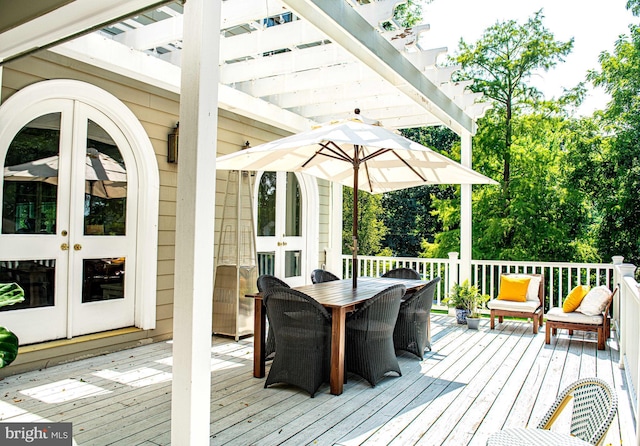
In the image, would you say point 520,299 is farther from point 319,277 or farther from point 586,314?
point 319,277

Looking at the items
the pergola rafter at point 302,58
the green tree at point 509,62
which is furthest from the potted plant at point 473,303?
the green tree at point 509,62

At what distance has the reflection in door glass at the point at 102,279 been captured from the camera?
4828 mm

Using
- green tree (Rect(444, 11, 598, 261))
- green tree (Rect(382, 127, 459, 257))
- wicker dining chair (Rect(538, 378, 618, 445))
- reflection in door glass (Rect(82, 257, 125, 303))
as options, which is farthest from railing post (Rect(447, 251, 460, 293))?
green tree (Rect(382, 127, 459, 257))

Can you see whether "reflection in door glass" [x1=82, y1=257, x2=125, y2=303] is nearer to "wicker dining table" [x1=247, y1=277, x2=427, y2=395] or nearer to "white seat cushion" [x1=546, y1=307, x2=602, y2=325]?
"wicker dining table" [x1=247, y1=277, x2=427, y2=395]

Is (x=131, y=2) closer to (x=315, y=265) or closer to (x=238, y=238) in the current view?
(x=238, y=238)

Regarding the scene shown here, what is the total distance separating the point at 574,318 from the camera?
5613 mm

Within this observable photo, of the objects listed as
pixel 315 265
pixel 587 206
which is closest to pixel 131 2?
pixel 315 265

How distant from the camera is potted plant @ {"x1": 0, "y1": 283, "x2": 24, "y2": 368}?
278cm

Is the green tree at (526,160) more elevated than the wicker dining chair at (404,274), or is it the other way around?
the green tree at (526,160)

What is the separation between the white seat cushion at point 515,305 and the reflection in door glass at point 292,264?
306 centimetres

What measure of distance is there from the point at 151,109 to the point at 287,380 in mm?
3357

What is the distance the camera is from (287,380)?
3852 mm

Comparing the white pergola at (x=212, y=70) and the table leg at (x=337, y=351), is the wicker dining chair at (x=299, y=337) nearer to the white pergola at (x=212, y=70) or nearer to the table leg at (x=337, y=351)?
the table leg at (x=337, y=351)

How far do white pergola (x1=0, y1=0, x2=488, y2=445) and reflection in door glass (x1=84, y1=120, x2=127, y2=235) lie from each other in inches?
30.4
